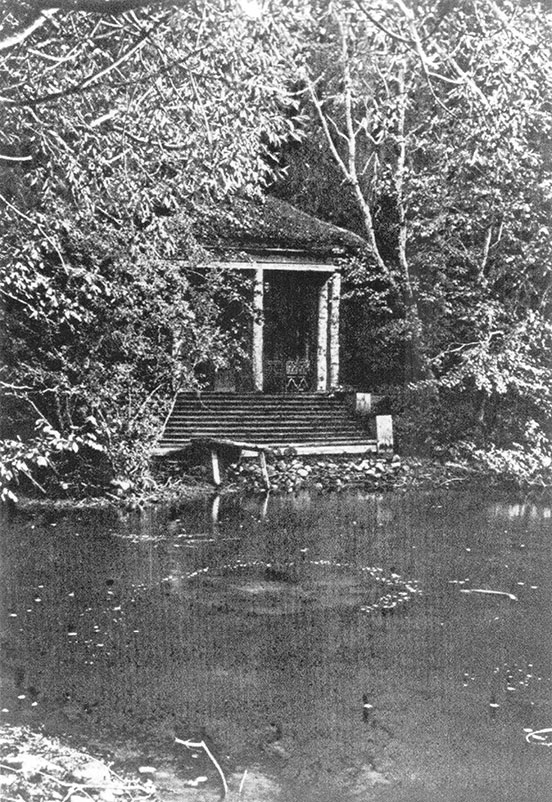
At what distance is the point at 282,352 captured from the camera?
22.7 meters

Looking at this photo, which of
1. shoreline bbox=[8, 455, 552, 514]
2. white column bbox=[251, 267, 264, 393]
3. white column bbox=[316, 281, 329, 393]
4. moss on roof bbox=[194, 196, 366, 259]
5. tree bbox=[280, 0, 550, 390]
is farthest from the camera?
white column bbox=[316, 281, 329, 393]

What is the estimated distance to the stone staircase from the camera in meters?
16.7

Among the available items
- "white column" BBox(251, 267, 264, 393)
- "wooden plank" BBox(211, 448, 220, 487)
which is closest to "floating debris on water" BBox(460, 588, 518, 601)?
"wooden plank" BBox(211, 448, 220, 487)

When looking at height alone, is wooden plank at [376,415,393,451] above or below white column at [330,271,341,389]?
below

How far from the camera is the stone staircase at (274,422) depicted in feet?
54.6

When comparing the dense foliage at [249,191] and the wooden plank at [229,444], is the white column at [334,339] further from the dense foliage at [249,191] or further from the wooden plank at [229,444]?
the wooden plank at [229,444]

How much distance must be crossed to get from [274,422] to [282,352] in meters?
5.45

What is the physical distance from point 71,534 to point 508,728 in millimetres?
6443

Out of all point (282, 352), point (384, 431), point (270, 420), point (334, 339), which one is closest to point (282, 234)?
point (334, 339)

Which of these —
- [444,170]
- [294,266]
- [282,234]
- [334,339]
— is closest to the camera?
[444,170]

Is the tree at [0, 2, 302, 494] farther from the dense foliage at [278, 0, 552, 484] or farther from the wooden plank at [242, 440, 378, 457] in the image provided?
the dense foliage at [278, 0, 552, 484]

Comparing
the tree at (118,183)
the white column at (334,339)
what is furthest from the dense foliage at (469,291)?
the tree at (118,183)

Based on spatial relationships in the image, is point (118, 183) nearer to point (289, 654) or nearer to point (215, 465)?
point (289, 654)

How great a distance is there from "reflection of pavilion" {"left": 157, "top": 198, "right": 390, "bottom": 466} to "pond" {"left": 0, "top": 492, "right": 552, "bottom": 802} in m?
4.66
